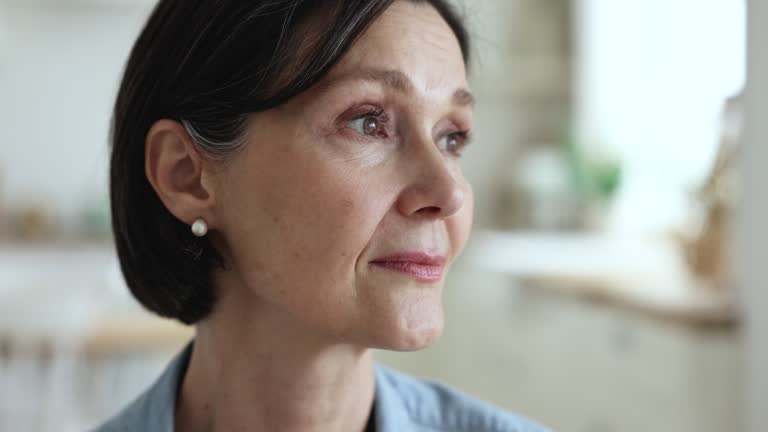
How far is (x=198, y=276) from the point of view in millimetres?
967

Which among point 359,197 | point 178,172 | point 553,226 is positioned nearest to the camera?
point 359,197

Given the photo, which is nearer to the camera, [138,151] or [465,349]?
[138,151]

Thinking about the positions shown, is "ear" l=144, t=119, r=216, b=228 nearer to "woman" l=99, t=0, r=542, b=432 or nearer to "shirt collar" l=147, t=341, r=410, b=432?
"woman" l=99, t=0, r=542, b=432

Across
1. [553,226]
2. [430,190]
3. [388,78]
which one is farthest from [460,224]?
[553,226]

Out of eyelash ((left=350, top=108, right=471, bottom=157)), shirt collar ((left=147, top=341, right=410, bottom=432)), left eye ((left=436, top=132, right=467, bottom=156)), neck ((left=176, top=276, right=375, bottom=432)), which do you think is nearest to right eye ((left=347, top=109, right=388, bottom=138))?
eyelash ((left=350, top=108, right=471, bottom=157))

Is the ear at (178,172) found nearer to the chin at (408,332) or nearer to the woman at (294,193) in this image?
the woman at (294,193)

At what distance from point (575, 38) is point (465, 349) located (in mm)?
1656

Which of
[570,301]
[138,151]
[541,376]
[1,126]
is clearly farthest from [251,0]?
[1,126]

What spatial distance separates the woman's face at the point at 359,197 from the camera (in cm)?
83

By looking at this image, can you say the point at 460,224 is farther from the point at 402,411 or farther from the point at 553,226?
the point at 553,226

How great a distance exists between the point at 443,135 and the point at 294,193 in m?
0.23

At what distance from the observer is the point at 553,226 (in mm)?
3725

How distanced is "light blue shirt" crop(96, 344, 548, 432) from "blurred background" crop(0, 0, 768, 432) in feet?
1.83

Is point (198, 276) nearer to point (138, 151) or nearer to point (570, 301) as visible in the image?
point (138, 151)
